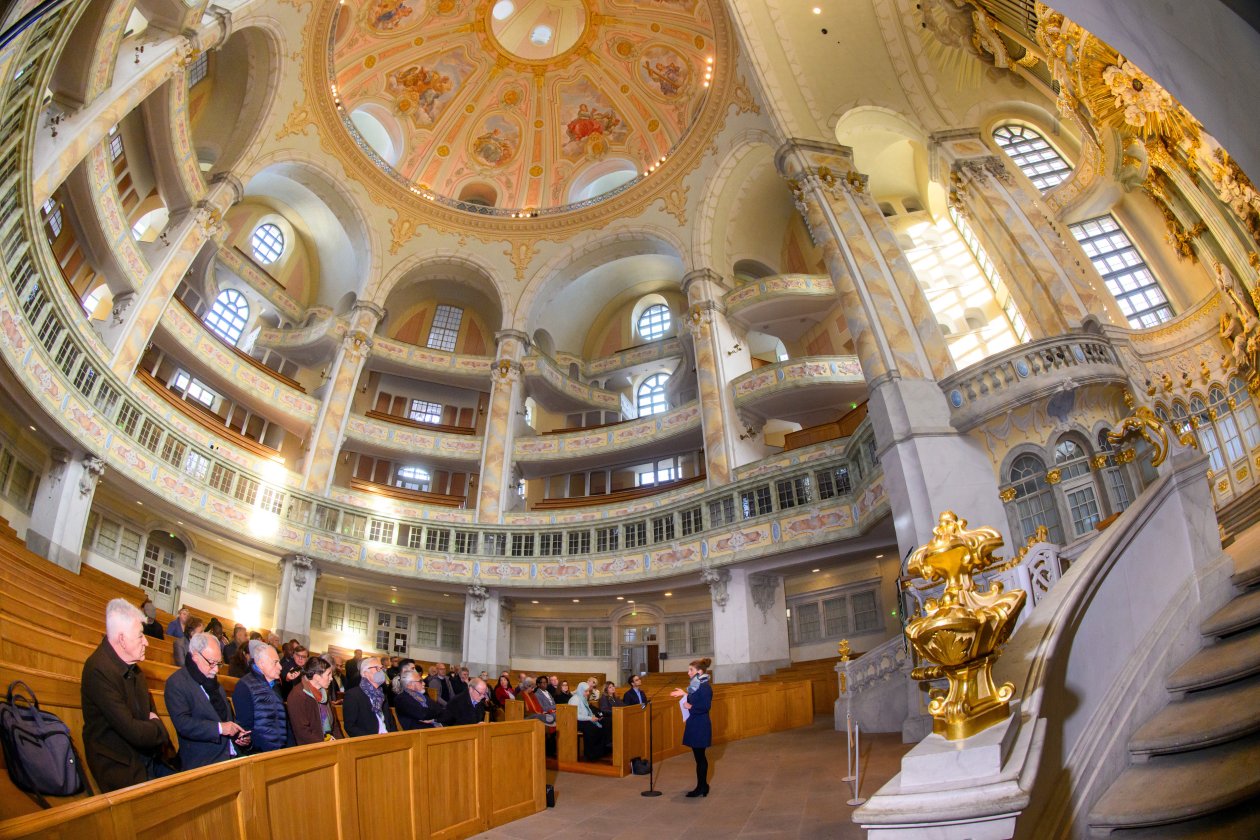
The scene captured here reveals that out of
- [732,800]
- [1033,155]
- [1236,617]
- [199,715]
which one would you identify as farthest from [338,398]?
[1236,617]

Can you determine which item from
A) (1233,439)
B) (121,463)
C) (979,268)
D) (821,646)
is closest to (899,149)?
(979,268)

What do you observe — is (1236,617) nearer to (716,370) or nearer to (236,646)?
(236,646)

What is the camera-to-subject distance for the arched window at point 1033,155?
55.9 feet

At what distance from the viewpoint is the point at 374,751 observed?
178 inches

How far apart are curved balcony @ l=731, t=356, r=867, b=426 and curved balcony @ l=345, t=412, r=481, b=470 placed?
10436mm

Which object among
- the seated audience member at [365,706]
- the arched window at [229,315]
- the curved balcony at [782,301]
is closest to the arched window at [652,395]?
the curved balcony at [782,301]

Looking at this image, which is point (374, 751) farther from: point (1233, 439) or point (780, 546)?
point (1233, 439)

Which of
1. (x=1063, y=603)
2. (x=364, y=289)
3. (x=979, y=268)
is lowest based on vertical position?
(x=1063, y=603)

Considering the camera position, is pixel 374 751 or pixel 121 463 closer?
pixel 374 751

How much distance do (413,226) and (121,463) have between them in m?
14.9

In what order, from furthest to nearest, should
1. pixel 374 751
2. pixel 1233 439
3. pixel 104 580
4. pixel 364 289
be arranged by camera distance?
pixel 364 289
pixel 104 580
pixel 1233 439
pixel 374 751

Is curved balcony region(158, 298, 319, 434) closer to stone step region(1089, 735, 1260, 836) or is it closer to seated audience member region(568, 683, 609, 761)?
seated audience member region(568, 683, 609, 761)

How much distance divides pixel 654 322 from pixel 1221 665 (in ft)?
90.3

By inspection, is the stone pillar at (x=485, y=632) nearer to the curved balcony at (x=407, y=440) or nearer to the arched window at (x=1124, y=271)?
the curved balcony at (x=407, y=440)
